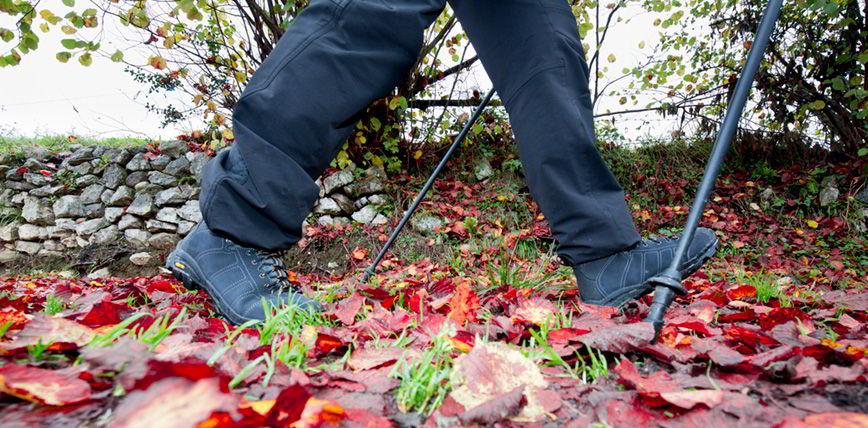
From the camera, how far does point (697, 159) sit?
4.92 m

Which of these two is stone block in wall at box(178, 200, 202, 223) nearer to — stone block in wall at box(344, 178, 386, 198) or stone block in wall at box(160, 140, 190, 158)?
stone block in wall at box(160, 140, 190, 158)

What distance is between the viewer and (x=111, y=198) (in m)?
4.78

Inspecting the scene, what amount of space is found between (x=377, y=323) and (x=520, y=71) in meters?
0.85

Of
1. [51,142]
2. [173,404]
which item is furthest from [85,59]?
[51,142]

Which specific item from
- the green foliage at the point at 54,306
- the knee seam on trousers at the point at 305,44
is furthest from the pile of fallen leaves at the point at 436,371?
the knee seam on trousers at the point at 305,44

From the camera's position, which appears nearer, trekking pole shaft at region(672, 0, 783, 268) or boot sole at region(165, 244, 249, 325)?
trekking pole shaft at region(672, 0, 783, 268)

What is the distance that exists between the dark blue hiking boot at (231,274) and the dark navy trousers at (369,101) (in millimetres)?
65

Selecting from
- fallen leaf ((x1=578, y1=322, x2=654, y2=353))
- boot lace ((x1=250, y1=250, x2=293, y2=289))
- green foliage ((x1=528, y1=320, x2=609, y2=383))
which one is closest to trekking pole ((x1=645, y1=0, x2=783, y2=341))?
fallen leaf ((x1=578, y1=322, x2=654, y2=353))

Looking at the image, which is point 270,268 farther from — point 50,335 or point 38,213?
point 38,213

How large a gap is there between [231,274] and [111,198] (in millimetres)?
4573

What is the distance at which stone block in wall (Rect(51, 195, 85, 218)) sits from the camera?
4836 mm

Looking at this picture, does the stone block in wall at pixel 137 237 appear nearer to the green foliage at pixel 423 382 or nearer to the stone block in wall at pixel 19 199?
the stone block in wall at pixel 19 199

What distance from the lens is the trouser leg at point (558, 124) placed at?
1295 millimetres

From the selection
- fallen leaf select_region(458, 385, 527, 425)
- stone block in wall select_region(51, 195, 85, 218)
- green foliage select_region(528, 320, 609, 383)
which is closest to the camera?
fallen leaf select_region(458, 385, 527, 425)
